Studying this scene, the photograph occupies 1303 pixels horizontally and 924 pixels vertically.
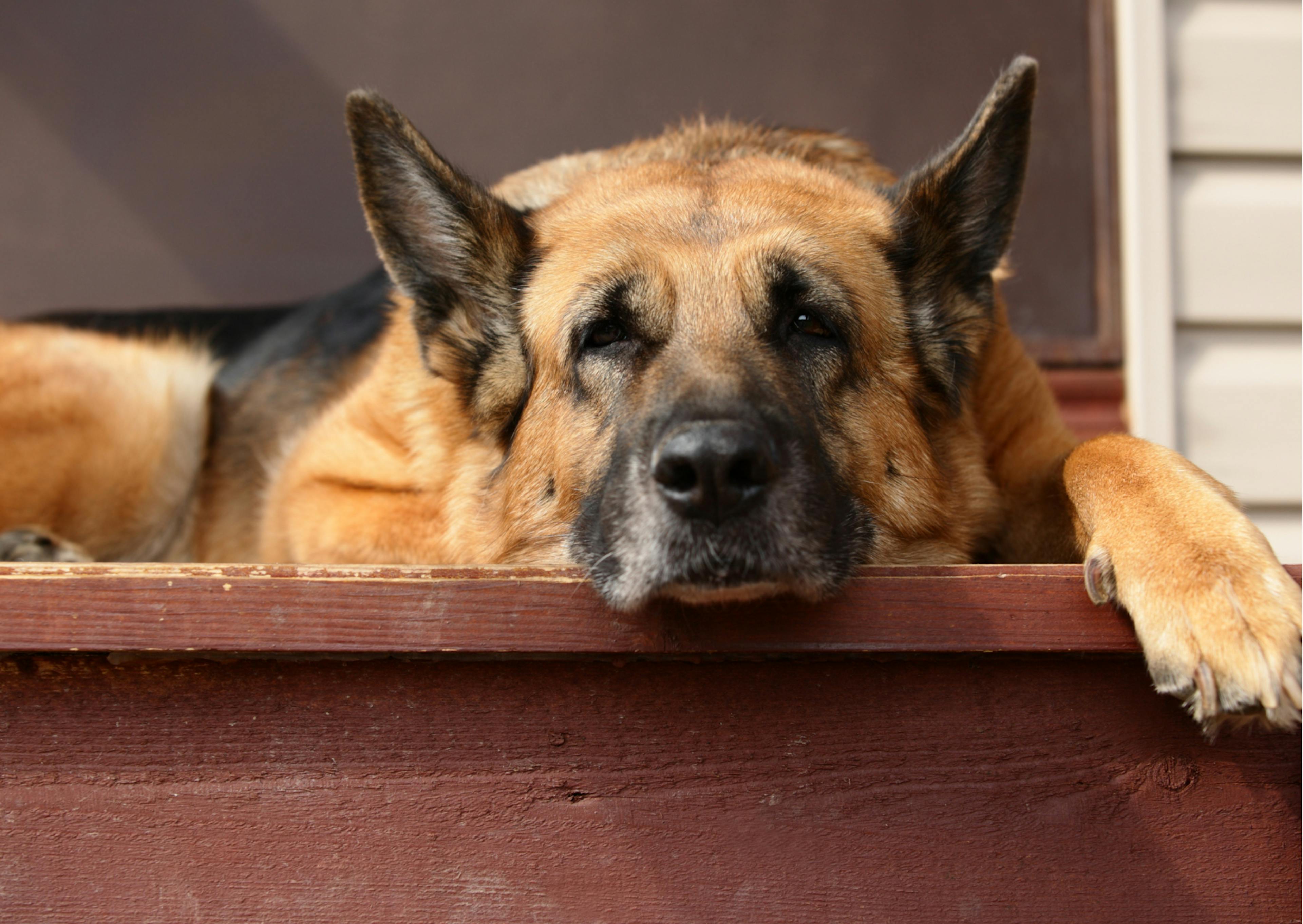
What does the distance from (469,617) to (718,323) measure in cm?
80

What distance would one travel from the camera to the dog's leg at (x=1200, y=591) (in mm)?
1470

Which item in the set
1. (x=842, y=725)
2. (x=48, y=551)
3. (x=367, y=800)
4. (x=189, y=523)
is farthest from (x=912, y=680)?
(x=189, y=523)

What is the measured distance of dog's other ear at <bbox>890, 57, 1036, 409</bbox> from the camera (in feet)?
7.55

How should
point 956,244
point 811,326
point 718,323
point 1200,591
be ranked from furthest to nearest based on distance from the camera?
point 956,244 < point 811,326 < point 718,323 < point 1200,591

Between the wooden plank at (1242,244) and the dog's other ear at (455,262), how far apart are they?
9.38ft

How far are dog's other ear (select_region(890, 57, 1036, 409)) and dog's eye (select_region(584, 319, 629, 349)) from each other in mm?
661

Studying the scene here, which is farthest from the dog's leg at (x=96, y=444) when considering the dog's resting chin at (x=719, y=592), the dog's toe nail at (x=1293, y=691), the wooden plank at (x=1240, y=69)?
the wooden plank at (x=1240, y=69)

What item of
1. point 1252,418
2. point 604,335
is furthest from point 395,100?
point 1252,418

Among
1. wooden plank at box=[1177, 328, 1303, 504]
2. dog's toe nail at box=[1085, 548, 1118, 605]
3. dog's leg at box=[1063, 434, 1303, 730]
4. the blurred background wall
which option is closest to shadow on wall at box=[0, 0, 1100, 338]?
the blurred background wall

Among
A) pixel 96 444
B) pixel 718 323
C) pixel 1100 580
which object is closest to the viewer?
pixel 1100 580

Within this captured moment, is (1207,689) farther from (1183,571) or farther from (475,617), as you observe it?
(475,617)

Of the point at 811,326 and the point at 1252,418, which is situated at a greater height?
the point at 811,326

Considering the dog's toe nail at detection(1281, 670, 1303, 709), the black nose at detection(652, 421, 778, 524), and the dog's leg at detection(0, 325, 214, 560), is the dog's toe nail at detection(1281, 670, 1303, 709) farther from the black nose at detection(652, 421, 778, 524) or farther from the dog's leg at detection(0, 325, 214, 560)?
the dog's leg at detection(0, 325, 214, 560)

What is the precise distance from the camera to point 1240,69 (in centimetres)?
401
